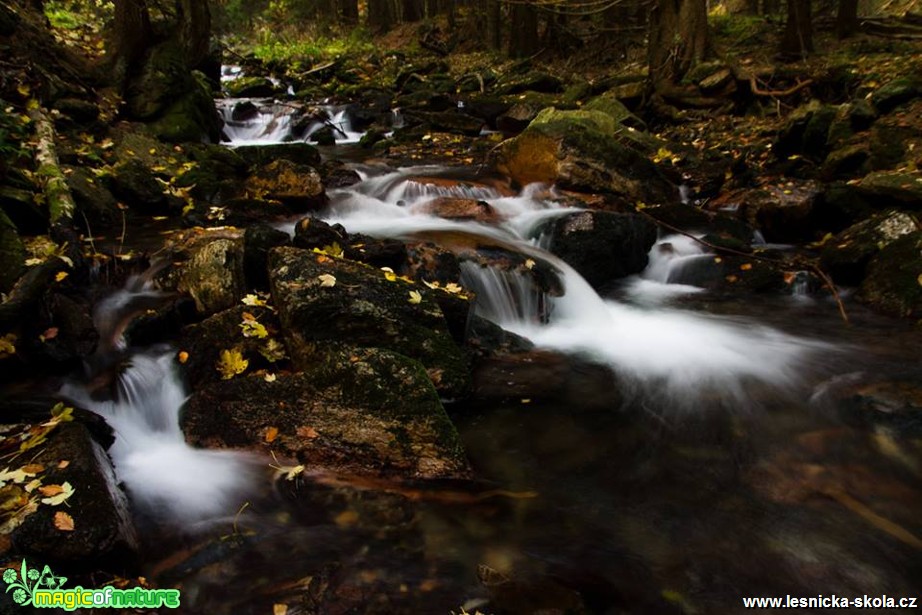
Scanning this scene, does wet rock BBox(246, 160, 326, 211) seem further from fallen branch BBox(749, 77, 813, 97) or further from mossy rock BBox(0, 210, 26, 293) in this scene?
fallen branch BBox(749, 77, 813, 97)

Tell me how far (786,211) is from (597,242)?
2.97 metres

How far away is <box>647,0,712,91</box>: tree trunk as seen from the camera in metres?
12.9

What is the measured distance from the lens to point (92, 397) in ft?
13.4

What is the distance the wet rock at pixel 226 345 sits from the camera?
14.3 ft

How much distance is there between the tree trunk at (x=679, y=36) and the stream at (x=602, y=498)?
957 centimetres

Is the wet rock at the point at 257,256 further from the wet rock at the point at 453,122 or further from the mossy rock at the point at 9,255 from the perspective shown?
the wet rock at the point at 453,122

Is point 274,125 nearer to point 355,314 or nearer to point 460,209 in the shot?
point 460,209

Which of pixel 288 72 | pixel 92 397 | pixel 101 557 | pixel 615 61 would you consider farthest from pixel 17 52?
pixel 615 61

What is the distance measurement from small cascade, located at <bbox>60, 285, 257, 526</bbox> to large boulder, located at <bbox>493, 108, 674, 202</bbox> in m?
6.75

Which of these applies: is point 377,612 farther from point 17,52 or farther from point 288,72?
point 288,72

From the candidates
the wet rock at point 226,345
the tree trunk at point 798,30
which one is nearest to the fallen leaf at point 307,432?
the wet rock at point 226,345

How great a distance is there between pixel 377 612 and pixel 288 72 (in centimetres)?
2329

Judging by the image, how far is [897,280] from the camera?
19.3ft

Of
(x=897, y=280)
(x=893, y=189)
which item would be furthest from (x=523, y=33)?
(x=897, y=280)
